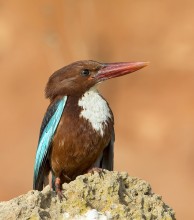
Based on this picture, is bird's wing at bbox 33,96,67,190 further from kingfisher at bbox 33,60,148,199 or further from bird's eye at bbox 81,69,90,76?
bird's eye at bbox 81,69,90,76

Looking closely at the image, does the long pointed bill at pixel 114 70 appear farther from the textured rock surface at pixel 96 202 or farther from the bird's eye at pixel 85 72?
the textured rock surface at pixel 96 202

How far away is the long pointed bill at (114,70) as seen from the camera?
5.18 m

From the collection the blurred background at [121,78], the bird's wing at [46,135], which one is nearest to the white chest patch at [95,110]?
the bird's wing at [46,135]

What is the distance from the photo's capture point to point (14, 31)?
13445 mm

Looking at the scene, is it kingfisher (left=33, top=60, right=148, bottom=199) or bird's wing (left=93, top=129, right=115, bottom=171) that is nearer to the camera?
kingfisher (left=33, top=60, right=148, bottom=199)

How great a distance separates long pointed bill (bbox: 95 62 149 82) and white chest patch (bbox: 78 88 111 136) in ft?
0.55

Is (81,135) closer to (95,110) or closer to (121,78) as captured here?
(95,110)

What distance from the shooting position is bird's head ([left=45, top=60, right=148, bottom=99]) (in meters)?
5.09

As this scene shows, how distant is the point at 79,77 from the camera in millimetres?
5125

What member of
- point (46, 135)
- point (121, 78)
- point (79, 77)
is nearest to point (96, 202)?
point (46, 135)

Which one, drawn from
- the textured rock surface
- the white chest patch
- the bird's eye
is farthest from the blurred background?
the textured rock surface

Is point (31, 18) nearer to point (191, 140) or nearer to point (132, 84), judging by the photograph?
point (132, 84)

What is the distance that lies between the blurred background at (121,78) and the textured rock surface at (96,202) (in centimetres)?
711

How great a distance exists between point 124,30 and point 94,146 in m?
8.50
